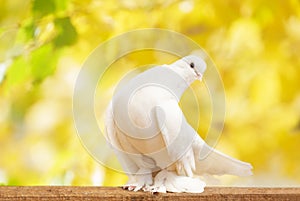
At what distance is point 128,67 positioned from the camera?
0.82 meters

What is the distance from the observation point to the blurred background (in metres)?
0.89

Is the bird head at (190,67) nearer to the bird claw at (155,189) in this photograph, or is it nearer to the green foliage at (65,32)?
the bird claw at (155,189)

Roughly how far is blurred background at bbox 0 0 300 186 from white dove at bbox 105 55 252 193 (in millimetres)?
208

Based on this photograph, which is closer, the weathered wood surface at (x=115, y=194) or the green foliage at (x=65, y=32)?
the weathered wood surface at (x=115, y=194)

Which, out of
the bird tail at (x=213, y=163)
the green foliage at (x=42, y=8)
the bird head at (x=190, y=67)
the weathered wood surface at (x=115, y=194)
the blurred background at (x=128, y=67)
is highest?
the green foliage at (x=42, y=8)

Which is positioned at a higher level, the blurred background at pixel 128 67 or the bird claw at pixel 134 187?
the blurred background at pixel 128 67

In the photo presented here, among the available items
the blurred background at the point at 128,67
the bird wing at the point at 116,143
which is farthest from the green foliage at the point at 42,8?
the bird wing at the point at 116,143

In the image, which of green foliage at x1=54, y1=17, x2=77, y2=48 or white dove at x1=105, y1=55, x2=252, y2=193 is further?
green foliage at x1=54, y1=17, x2=77, y2=48

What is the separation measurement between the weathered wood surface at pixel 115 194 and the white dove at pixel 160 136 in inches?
0.5

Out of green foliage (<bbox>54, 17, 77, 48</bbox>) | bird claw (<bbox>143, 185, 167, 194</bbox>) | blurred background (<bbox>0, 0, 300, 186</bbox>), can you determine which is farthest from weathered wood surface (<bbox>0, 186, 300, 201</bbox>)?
green foliage (<bbox>54, 17, 77, 48</bbox>)

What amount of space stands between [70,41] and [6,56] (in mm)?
127

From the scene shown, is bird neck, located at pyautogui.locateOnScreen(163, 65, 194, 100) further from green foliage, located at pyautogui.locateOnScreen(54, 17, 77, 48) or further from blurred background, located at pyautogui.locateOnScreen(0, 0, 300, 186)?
green foliage, located at pyautogui.locateOnScreen(54, 17, 77, 48)

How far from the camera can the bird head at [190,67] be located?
65cm

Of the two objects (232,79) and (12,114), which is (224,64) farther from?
(12,114)
